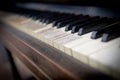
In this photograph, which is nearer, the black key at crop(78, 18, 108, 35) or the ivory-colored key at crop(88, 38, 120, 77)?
the ivory-colored key at crop(88, 38, 120, 77)

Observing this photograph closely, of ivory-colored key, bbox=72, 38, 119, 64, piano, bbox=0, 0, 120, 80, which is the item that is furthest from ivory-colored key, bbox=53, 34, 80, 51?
ivory-colored key, bbox=72, 38, 119, 64

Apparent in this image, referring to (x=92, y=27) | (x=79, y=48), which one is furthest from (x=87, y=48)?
(x=92, y=27)

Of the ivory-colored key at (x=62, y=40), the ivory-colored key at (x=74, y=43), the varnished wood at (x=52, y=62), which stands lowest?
the varnished wood at (x=52, y=62)

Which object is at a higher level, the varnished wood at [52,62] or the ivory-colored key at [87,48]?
the ivory-colored key at [87,48]

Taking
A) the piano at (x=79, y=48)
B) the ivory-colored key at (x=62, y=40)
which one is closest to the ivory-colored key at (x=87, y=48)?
the piano at (x=79, y=48)

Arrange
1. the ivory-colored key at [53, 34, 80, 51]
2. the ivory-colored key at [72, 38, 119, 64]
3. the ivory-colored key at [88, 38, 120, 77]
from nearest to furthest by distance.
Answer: the ivory-colored key at [88, 38, 120, 77]
the ivory-colored key at [72, 38, 119, 64]
the ivory-colored key at [53, 34, 80, 51]

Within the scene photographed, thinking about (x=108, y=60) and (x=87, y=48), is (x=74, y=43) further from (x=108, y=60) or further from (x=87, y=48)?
(x=108, y=60)

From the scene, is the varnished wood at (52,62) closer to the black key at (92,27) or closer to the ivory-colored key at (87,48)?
the ivory-colored key at (87,48)

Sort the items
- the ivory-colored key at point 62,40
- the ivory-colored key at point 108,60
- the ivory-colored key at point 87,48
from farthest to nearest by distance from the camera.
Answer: the ivory-colored key at point 62,40 < the ivory-colored key at point 87,48 < the ivory-colored key at point 108,60

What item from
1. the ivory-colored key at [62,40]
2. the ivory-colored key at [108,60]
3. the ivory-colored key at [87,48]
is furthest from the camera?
the ivory-colored key at [62,40]

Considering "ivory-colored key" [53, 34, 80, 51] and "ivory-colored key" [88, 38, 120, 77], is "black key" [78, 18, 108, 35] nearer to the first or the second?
"ivory-colored key" [53, 34, 80, 51]

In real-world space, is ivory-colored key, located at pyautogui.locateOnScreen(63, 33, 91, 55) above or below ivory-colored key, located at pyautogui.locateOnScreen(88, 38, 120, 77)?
below

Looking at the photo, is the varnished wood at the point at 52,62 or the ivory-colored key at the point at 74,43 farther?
the ivory-colored key at the point at 74,43
